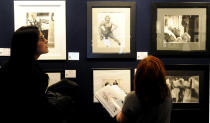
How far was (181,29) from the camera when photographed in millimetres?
2834

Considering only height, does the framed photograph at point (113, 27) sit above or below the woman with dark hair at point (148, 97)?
above

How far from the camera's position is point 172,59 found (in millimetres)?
2879

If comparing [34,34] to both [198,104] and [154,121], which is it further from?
[198,104]

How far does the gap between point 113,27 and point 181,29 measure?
768 millimetres

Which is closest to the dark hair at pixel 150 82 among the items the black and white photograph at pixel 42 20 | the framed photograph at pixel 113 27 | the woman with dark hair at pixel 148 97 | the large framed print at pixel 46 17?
the woman with dark hair at pixel 148 97

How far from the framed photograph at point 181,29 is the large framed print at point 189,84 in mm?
174

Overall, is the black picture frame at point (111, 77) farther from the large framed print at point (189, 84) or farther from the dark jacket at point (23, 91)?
the dark jacket at point (23, 91)

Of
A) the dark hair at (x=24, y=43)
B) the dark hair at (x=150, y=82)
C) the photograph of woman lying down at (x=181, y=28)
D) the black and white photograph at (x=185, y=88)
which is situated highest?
the photograph of woman lying down at (x=181, y=28)

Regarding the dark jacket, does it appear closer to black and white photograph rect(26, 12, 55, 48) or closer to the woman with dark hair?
the woman with dark hair

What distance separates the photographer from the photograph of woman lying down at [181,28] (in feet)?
9.30

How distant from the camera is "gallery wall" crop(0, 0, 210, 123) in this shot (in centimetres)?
285

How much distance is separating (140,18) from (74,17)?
749 mm

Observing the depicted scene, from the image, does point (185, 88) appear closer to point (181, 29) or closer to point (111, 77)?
point (181, 29)

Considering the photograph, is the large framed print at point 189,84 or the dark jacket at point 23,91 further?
the large framed print at point 189,84
